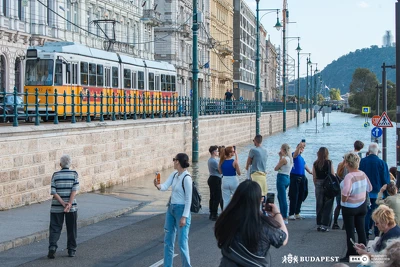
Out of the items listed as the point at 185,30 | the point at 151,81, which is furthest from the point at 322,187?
the point at 185,30

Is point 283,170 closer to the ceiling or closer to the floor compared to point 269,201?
closer to the floor

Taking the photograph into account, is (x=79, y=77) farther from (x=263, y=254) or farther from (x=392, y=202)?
(x=263, y=254)

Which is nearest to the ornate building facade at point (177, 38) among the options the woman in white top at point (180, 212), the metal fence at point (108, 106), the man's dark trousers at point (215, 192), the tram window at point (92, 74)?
the metal fence at point (108, 106)

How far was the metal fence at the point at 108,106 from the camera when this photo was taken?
21.8 m

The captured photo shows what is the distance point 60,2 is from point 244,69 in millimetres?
77948

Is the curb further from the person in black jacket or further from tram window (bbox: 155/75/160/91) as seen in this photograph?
tram window (bbox: 155/75/160/91)

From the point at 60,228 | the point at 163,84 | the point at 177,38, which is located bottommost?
the point at 60,228

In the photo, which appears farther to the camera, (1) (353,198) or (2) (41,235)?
(2) (41,235)

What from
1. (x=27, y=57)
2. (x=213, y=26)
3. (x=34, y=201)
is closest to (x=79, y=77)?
(x=27, y=57)

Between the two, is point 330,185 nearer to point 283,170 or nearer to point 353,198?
point 283,170

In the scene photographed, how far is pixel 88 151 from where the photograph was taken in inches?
866

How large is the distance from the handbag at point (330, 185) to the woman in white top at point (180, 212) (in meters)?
4.69

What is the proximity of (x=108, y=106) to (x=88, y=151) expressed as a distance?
162 inches

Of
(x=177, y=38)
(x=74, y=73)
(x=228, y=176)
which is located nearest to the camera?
(x=228, y=176)
